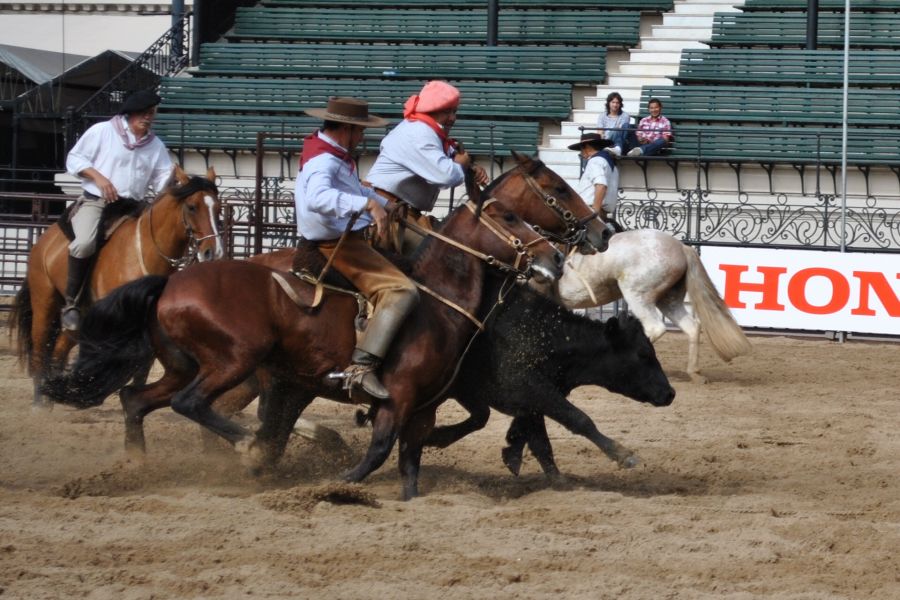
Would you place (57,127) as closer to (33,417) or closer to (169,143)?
(169,143)

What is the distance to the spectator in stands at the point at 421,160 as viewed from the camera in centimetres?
701

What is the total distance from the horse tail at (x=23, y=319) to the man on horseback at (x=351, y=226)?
11.6 ft

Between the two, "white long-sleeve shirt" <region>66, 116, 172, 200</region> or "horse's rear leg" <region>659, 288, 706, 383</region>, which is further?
"horse's rear leg" <region>659, 288, 706, 383</region>

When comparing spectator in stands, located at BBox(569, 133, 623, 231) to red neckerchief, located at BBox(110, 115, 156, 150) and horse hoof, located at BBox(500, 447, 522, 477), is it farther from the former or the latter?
horse hoof, located at BBox(500, 447, 522, 477)

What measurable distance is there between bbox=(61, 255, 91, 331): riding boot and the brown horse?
0.07 meters

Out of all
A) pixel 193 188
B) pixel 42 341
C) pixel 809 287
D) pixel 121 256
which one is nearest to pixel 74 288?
pixel 121 256

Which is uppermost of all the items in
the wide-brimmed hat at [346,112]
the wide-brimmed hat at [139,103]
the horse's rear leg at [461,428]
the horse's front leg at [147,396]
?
the wide-brimmed hat at [139,103]

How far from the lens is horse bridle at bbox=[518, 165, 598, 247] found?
7.15 meters

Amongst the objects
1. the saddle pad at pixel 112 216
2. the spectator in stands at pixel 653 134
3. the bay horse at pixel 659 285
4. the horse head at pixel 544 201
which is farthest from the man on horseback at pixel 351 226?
the spectator in stands at pixel 653 134

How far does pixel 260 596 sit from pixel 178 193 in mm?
4088

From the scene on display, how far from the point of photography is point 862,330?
1434 centimetres

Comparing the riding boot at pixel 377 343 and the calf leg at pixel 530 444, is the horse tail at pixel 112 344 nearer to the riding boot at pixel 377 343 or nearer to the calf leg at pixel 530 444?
the riding boot at pixel 377 343

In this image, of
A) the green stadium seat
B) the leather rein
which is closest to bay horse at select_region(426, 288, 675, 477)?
the leather rein

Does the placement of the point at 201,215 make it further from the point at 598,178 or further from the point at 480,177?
the point at 598,178
